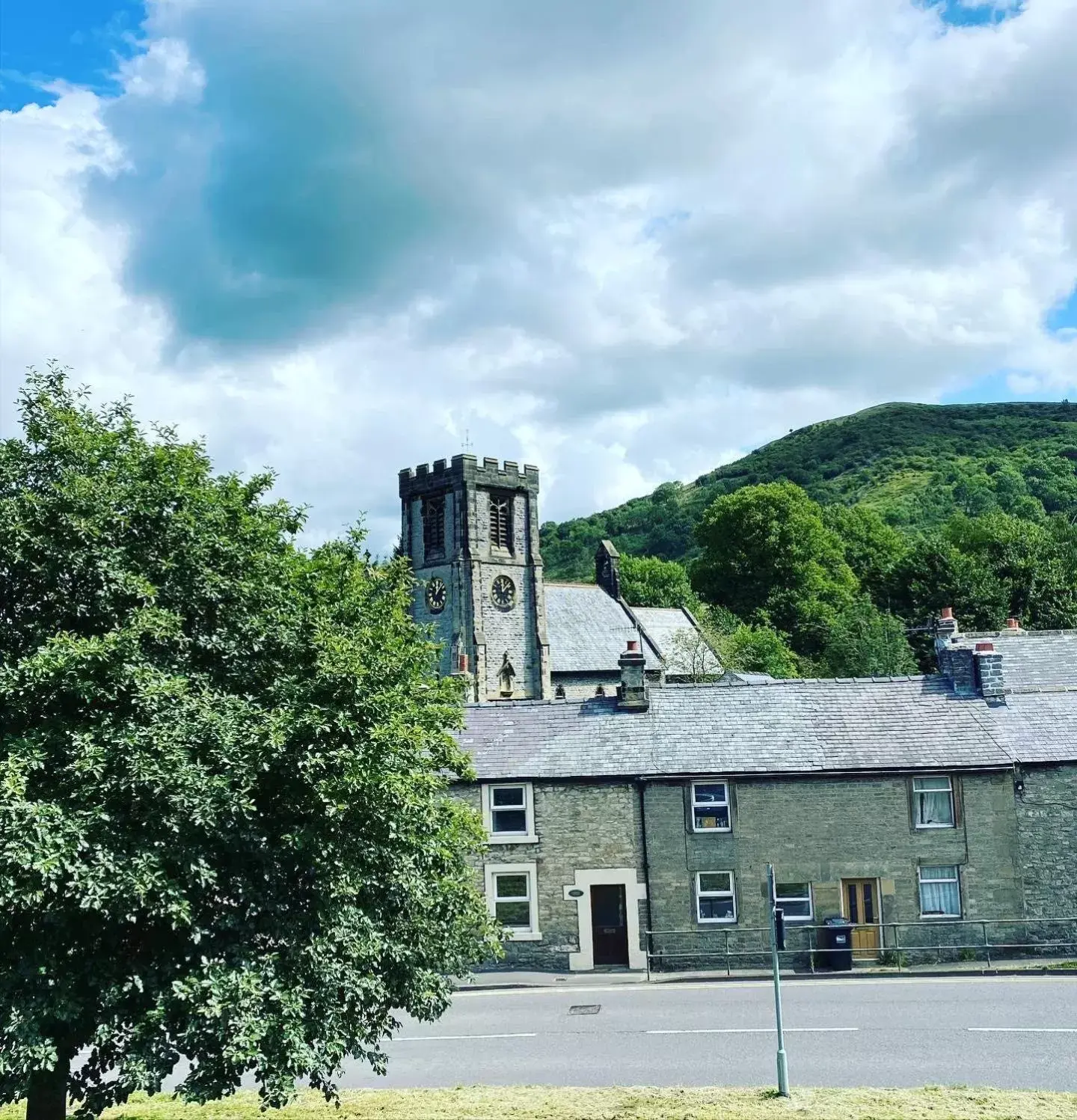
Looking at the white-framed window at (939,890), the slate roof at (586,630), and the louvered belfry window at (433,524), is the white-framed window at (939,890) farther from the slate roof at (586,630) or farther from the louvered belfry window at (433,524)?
the louvered belfry window at (433,524)

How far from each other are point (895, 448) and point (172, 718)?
198 metres

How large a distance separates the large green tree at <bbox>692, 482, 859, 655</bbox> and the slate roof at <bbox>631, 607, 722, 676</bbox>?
30.2ft

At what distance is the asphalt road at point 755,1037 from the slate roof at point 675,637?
45.6 metres

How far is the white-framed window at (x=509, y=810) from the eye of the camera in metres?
30.2

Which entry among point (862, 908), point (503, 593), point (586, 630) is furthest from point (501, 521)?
point (862, 908)

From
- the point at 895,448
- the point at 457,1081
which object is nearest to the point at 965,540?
the point at 457,1081

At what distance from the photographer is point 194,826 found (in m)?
12.8

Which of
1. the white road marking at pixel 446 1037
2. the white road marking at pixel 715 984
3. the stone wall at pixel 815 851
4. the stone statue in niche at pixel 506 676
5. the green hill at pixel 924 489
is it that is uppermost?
the green hill at pixel 924 489

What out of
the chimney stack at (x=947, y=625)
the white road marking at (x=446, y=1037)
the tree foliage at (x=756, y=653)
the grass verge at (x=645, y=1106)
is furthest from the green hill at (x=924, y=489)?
the grass verge at (x=645, y=1106)

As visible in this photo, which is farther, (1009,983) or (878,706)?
(878,706)

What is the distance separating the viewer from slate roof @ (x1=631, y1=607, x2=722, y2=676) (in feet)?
236

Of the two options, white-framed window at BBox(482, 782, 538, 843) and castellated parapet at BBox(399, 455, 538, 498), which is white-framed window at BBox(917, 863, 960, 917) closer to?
white-framed window at BBox(482, 782, 538, 843)

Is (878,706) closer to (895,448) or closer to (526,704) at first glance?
(526,704)

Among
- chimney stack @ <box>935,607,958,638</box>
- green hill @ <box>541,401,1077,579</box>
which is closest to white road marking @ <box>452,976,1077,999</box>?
chimney stack @ <box>935,607,958,638</box>
